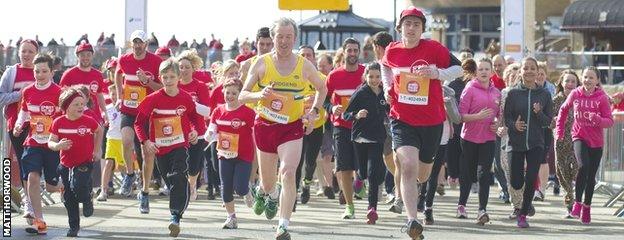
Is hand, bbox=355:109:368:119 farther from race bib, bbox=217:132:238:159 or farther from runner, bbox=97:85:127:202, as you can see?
runner, bbox=97:85:127:202

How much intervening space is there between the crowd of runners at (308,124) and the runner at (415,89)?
1 cm

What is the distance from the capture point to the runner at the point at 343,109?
17062 mm

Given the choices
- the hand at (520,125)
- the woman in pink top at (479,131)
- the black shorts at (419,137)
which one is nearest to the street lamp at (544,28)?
the woman in pink top at (479,131)

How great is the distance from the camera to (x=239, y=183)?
1611cm

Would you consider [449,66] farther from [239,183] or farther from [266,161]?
[239,183]

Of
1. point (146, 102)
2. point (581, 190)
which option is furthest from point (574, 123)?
point (146, 102)

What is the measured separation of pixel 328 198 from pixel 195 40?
29.4 metres

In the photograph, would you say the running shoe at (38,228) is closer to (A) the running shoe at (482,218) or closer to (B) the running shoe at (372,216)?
(B) the running shoe at (372,216)

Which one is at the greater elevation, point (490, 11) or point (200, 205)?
point (490, 11)

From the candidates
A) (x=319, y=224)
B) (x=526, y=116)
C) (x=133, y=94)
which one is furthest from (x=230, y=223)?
(x=133, y=94)

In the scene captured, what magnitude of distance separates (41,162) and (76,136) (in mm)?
635

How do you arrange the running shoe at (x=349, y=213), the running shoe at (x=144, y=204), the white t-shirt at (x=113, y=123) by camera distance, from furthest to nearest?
the white t-shirt at (x=113, y=123)
the running shoe at (x=144, y=204)
the running shoe at (x=349, y=213)

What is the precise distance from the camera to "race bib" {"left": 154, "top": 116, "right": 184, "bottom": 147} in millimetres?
15422

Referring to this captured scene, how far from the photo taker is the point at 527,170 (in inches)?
647
